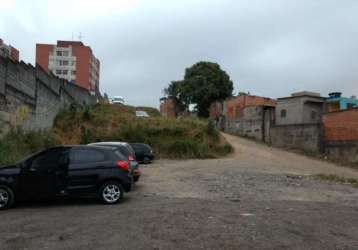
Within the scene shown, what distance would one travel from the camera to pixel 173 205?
422 inches

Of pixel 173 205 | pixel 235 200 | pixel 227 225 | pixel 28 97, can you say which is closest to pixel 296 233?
pixel 227 225

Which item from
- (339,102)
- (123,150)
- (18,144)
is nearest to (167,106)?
(339,102)

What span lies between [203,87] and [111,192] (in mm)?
51848

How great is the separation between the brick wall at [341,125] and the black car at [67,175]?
84.8 ft

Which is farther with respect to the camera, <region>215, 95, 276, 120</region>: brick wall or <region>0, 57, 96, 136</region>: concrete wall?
<region>215, 95, 276, 120</region>: brick wall

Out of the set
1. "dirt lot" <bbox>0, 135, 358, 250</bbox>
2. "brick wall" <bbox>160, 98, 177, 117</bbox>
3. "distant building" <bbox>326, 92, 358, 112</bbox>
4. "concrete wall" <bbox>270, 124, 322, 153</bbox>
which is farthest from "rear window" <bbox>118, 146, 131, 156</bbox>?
"brick wall" <bbox>160, 98, 177, 117</bbox>

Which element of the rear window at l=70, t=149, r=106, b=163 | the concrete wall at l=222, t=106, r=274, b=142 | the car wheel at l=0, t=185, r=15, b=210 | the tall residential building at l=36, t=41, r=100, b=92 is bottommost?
the car wheel at l=0, t=185, r=15, b=210

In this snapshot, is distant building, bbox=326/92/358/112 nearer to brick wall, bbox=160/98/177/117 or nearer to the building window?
the building window

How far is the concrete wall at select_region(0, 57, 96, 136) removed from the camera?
59.4ft

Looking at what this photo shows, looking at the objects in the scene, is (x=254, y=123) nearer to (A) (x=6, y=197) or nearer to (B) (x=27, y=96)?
(B) (x=27, y=96)

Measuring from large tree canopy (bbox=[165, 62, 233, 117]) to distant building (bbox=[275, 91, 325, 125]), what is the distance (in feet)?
61.7

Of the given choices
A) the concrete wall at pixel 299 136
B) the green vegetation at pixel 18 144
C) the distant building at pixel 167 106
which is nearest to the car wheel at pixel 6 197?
the green vegetation at pixel 18 144

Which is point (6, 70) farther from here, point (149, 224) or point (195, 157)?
point (195, 157)

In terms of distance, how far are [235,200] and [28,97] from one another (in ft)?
45.6
